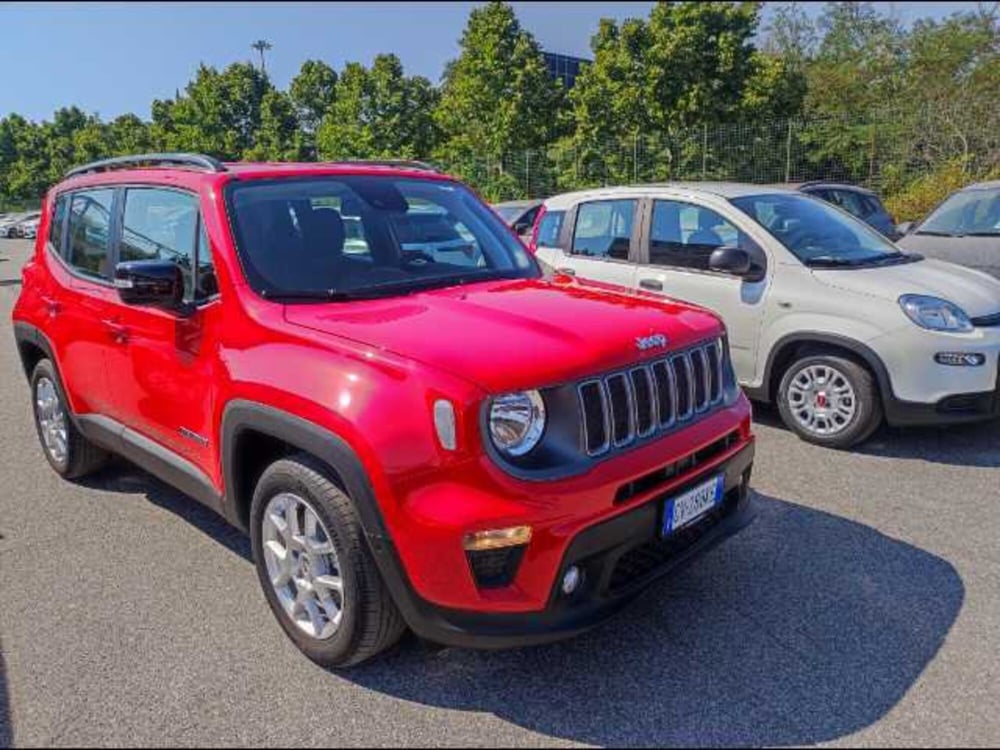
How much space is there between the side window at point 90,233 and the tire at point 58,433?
735 millimetres

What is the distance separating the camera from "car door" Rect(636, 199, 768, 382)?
5586 millimetres

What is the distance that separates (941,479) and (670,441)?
2.69 m

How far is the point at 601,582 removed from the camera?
2.63m

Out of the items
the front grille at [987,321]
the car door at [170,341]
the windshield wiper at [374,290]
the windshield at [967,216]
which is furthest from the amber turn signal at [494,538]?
the windshield at [967,216]

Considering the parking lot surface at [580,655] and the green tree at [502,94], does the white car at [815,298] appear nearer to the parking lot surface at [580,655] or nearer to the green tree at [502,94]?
the parking lot surface at [580,655]

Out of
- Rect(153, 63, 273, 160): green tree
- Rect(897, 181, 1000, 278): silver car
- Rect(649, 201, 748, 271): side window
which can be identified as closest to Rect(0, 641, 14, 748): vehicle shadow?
Rect(649, 201, 748, 271): side window

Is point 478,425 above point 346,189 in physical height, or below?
below

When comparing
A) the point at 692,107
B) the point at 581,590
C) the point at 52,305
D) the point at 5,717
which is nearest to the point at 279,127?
the point at 692,107

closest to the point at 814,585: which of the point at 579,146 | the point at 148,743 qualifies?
the point at 148,743

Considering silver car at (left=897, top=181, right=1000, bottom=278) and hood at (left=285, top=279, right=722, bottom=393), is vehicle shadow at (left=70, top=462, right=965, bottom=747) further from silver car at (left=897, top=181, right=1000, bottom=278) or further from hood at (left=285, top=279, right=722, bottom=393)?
silver car at (left=897, top=181, right=1000, bottom=278)

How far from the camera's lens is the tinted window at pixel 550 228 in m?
6.98

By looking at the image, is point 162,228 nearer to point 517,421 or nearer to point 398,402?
point 398,402

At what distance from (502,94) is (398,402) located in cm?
2690

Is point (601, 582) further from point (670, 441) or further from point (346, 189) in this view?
point (346, 189)
